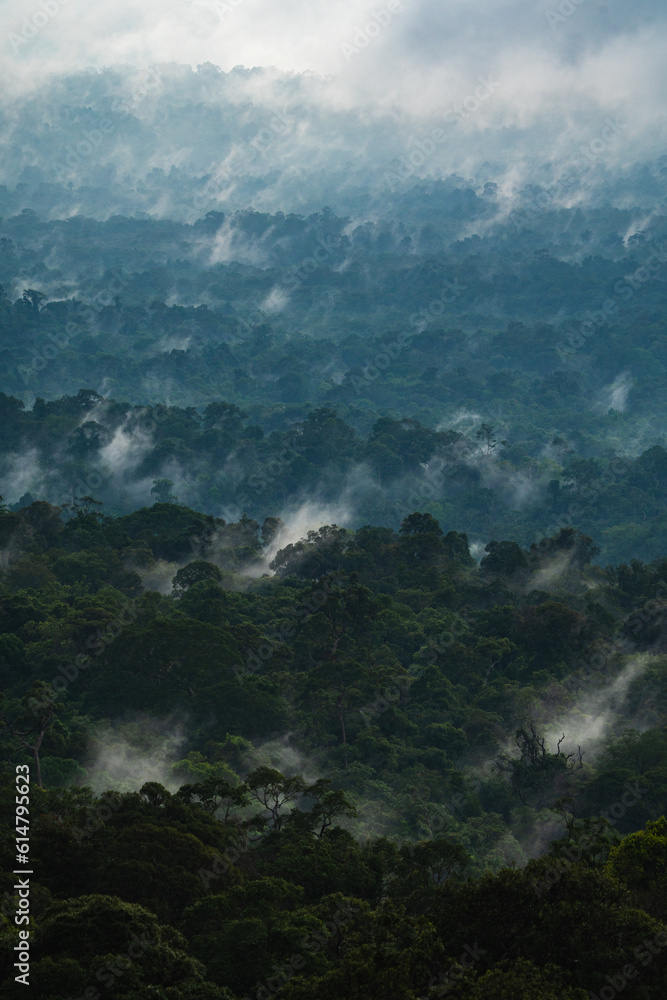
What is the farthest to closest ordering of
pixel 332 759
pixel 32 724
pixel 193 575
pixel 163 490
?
pixel 163 490 < pixel 193 575 < pixel 332 759 < pixel 32 724

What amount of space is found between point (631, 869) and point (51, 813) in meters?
15.8

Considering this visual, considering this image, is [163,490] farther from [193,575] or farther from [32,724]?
[32,724]

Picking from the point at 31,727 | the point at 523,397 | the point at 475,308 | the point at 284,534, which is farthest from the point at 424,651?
the point at 475,308

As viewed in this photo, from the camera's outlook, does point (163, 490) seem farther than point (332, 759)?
Yes

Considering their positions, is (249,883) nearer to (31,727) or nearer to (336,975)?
(336,975)

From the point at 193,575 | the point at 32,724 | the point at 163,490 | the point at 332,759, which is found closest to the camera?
the point at 32,724

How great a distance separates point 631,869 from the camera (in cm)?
2228

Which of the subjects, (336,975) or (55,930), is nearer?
(336,975)

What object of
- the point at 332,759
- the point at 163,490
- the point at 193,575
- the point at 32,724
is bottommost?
the point at 332,759

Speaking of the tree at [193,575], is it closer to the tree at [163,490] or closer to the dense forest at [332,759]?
the dense forest at [332,759]

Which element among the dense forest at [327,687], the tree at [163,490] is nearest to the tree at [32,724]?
the dense forest at [327,687]

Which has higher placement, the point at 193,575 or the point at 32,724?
the point at 193,575

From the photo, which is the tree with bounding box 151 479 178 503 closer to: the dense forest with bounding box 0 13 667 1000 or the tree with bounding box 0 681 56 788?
Answer: the dense forest with bounding box 0 13 667 1000

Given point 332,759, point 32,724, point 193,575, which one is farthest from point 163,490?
point 32,724
